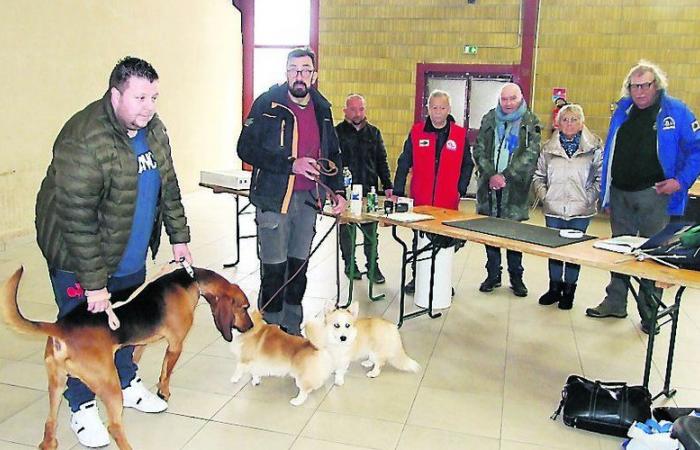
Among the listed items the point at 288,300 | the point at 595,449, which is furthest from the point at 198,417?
the point at 595,449

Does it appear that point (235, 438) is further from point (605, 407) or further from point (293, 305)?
point (605, 407)

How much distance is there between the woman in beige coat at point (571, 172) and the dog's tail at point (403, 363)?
1.51 metres

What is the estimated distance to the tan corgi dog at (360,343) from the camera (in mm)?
2820

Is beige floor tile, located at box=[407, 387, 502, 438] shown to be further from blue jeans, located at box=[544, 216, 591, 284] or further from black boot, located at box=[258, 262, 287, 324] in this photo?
blue jeans, located at box=[544, 216, 591, 284]

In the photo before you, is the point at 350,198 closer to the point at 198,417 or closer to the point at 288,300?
the point at 288,300

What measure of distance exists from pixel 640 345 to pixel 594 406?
1.13 m

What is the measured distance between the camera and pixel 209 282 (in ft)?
8.40

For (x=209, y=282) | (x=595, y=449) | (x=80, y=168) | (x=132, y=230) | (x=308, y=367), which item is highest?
(x=80, y=168)

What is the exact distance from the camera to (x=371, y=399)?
9.29 feet

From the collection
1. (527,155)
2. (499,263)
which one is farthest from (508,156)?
(499,263)

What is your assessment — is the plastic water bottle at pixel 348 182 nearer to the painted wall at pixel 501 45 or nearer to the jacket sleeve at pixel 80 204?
the jacket sleeve at pixel 80 204

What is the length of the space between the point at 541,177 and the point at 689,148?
0.85 meters

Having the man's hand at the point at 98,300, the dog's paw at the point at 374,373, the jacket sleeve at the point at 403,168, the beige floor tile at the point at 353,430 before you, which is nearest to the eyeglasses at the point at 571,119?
the jacket sleeve at the point at 403,168

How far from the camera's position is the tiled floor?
250 cm
